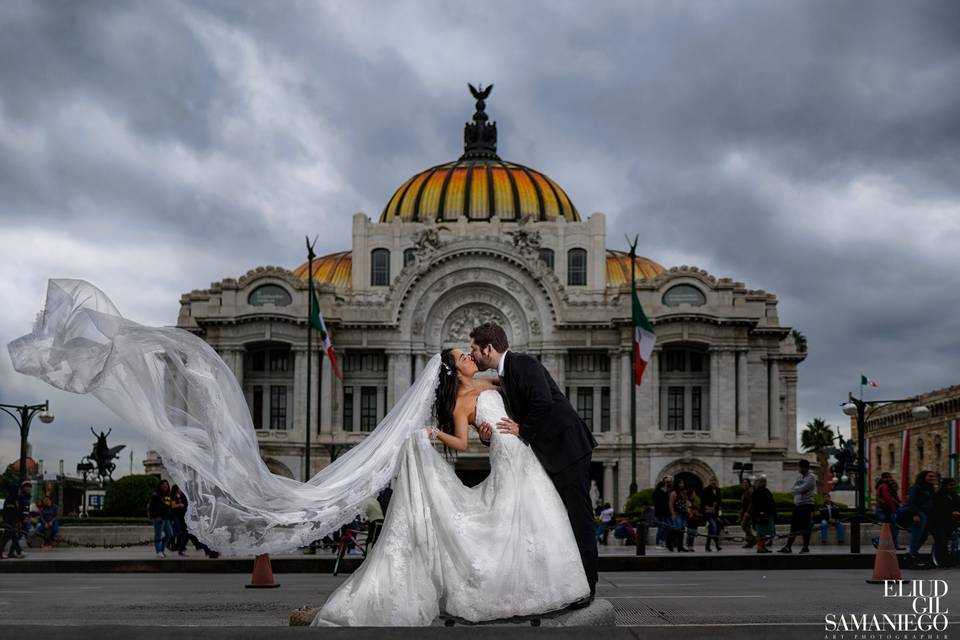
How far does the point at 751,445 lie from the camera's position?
220ft

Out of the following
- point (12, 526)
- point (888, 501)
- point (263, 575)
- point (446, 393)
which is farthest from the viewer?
point (12, 526)

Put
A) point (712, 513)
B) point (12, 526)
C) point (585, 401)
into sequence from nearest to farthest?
1. point (12, 526)
2. point (712, 513)
3. point (585, 401)

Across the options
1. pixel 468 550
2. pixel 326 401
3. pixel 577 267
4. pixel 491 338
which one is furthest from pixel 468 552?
pixel 577 267

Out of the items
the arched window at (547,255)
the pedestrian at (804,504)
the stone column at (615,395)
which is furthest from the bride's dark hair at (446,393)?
the arched window at (547,255)

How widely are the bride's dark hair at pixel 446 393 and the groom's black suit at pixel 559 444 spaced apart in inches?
24.3

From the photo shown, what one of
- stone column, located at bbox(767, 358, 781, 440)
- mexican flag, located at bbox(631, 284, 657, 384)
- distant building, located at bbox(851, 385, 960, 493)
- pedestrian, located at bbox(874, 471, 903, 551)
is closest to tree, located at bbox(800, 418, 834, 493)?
distant building, located at bbox(851, 385, 960, 493)

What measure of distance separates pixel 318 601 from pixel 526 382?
6052 mm

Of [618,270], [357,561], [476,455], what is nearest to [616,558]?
[357,561]

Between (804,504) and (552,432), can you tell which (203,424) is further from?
(804,504)

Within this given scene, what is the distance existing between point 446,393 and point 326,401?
5868 cm

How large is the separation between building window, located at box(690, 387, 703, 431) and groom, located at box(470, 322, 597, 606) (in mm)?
59590

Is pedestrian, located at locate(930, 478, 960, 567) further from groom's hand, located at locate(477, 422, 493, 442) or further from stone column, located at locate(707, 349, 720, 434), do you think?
stone column, located at locate(707, 349, 720, 434)

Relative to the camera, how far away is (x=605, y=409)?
70125mm

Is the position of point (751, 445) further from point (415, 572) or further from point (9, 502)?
point (415, 572)
